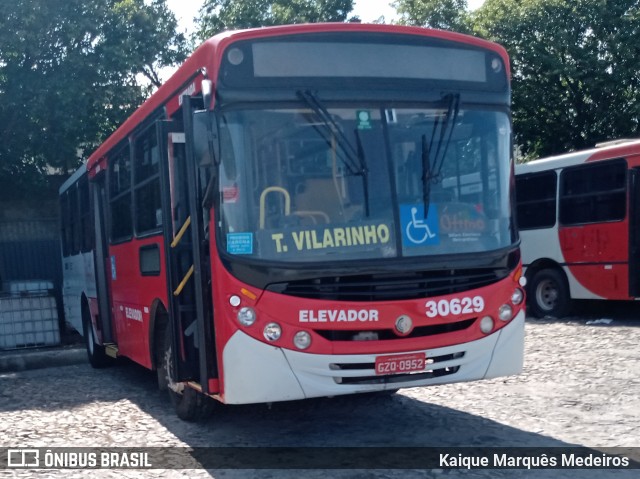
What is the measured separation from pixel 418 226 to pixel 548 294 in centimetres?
977

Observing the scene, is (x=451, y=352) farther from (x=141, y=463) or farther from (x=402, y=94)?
(x=141, y=463)

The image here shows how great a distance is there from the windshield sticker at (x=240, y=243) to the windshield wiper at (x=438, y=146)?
1.33 m

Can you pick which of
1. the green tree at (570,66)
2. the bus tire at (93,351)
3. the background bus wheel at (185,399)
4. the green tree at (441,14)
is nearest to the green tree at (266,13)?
the green tree at (441,14)

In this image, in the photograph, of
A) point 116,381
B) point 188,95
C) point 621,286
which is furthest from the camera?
point 621,286

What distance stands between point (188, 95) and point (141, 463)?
9.18ft

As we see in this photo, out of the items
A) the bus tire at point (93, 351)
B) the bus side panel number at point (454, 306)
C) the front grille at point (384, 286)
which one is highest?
the front grille at point (384, 286)

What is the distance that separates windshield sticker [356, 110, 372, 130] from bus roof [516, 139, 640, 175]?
849 centimetres

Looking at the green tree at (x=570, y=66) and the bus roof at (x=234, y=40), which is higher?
the green tree at (x=570, y=66)

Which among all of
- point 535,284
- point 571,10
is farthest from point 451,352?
point 571,10

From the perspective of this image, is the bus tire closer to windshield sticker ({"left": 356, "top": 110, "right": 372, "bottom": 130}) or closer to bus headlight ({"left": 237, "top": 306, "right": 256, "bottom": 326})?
bus headlight ({"left": 237, "top": 306, "right": 256, "bottom": 326})

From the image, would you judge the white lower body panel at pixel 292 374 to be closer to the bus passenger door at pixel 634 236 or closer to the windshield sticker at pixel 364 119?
the windshield sticker at pixel 364 119

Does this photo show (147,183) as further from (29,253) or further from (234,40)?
(29,253)

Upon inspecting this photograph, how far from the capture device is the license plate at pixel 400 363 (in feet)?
19.8

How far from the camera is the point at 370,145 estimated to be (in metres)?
6.17
